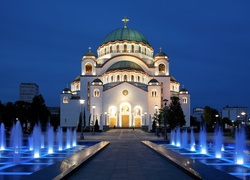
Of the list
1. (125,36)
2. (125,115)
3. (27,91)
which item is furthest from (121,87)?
(27,91)

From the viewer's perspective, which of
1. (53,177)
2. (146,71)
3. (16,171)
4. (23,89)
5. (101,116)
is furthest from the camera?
(23,89)

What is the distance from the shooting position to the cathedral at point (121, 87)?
63.0m

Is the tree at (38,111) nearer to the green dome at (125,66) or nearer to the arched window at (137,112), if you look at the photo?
the green dome at (125,66)

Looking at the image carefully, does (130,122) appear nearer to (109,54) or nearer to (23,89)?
(109,54)

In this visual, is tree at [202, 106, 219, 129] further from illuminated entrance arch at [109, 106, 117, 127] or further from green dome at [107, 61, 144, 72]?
illuminated entrance arch at [109, 106, 117, 127]

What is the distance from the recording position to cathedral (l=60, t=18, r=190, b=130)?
62969 millimetres

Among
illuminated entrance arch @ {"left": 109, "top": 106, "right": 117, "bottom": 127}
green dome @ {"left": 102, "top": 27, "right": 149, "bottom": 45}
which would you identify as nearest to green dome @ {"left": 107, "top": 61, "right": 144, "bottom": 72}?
green dome @ {"left": 102, "top": 27, "right": 149, "bottom": 45}

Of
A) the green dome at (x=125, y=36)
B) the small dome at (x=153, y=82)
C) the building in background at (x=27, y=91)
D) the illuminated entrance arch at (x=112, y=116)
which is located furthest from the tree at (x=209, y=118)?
the building in background at (x=27, y=91)

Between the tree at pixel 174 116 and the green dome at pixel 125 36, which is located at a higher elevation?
the green dome at pixel 125 36

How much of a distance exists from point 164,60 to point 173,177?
2421 inches

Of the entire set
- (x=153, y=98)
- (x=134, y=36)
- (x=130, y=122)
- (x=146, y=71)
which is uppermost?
(x=134, y=36)

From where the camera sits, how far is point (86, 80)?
220 ft

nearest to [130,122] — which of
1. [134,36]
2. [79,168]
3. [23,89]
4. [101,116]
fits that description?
[101,116]

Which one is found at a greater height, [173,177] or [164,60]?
[164,60]
